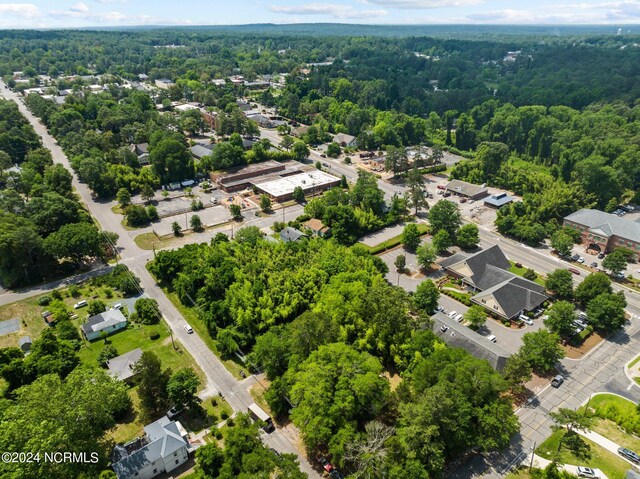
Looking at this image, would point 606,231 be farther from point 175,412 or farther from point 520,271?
point 175,412

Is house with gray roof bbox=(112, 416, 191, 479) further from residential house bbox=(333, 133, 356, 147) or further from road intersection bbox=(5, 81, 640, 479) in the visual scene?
residential house bbox=(333, 133, 356, 147)

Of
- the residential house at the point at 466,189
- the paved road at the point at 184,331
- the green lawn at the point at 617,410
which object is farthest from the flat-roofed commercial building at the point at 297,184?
the green lawn at the point at 617,410

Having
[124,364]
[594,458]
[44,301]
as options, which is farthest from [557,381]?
[44,301]

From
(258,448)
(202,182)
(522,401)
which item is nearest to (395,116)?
(202,182)

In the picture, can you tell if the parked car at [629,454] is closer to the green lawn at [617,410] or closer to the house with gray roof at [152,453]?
the green lawn at [617,410]

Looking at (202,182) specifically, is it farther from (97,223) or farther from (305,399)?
A: (305,399)

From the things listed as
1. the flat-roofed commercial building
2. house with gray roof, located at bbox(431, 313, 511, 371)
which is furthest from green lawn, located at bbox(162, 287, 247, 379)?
the flat-roofed commercial building
